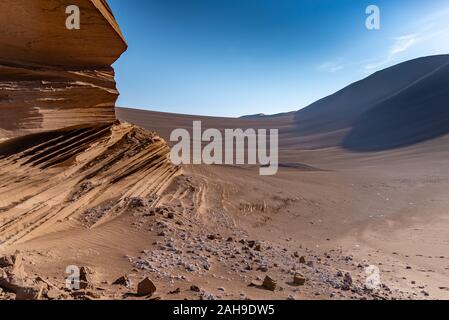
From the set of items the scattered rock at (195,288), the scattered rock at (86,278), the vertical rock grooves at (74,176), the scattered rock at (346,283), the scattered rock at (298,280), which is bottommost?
the scattered rock at (346,283)

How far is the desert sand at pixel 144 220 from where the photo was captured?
4523mm

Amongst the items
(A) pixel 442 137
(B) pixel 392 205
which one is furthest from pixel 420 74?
(B) pixel 392 205

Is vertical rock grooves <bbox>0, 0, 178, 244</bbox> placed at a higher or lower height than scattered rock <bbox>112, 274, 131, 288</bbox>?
higher

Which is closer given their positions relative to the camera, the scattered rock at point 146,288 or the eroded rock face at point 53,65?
the scattered rock at point 146,288

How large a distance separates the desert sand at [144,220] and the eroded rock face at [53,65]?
0.07 feet

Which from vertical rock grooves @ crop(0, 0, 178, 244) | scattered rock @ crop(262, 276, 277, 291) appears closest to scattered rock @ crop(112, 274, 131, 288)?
scattered rock @ crop(262, 276, 277, 291)

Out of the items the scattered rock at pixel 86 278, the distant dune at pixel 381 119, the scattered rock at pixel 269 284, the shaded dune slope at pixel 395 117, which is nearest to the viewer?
the scattered rock at pixel 86 278

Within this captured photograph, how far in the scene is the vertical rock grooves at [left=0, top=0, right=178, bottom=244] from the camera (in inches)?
220

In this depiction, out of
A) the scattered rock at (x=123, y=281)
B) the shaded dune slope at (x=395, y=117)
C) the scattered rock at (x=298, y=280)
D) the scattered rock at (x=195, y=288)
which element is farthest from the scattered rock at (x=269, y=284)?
the shaded dune slope at (x=395, y=117)

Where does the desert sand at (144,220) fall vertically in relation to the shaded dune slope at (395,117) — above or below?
below

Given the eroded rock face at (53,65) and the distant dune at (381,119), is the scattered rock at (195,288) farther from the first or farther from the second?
the distant dune at (381,119)

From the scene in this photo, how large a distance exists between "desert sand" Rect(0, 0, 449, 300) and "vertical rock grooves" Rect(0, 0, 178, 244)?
0.02m

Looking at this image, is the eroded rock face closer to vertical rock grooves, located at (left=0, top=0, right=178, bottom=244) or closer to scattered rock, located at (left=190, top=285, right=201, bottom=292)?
vertical rock grooves, located at (left=0, top=0, right=178, bottom=244)
